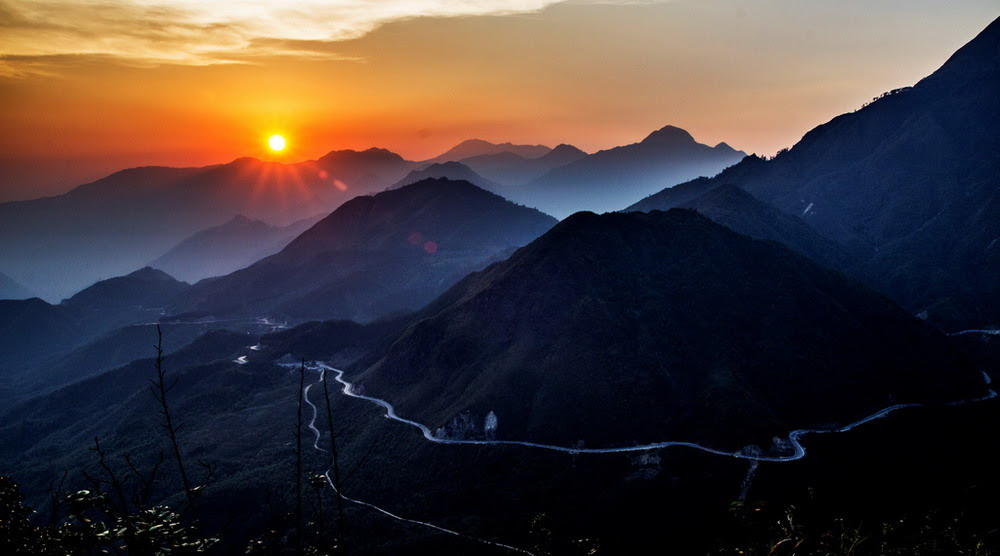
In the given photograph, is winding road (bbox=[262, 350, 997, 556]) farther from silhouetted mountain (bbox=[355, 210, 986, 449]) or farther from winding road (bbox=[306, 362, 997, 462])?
silhouetted mountain (bbox=[355, 210, 986, 449])

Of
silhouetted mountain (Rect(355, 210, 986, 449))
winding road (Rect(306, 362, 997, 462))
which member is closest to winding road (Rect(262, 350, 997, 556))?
winding road (Rect(306, 362, 997, 462))

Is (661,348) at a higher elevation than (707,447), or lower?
higher

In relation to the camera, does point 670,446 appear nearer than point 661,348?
Yes

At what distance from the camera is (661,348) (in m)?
144

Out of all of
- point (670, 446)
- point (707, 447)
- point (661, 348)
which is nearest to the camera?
point (707, 447)

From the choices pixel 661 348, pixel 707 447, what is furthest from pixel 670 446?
pixel 661 348

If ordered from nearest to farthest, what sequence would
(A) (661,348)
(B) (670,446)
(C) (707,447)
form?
(C) (707,447)
(B) (670,446)
(A) (661,348)

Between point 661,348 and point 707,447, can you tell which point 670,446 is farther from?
point 661,348

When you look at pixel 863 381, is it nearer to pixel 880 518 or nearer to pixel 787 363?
pixel 787 363

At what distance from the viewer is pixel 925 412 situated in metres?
133

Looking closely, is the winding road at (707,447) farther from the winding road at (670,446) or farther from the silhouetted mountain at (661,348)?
the silhouetted mountain at (661,348)

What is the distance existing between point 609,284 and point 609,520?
68.2 m

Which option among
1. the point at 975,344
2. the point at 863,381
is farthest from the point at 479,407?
the point at 975,344

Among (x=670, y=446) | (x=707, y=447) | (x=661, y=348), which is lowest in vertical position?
(x=707, y=447)
